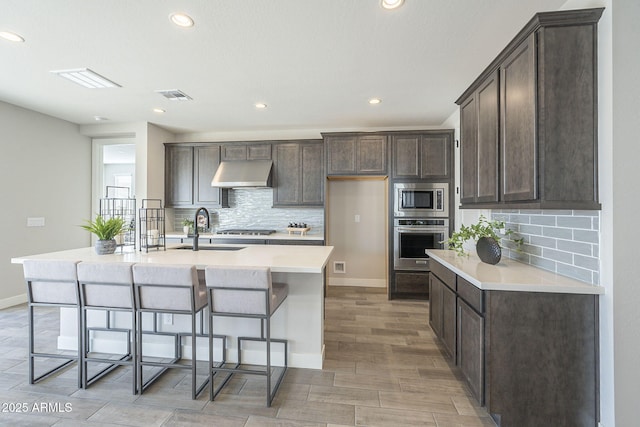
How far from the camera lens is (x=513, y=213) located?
252cm

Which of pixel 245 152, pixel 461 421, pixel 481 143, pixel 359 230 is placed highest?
pixel 245 152

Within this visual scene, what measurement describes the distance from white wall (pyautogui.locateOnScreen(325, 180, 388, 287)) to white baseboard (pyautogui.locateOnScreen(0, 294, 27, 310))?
14.6 feet

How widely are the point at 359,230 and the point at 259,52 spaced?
320 centimetres

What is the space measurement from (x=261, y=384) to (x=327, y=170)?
2998 mm

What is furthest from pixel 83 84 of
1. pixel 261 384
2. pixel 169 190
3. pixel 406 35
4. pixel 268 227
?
pixel 261 384

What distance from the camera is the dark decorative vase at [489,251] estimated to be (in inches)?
87.4

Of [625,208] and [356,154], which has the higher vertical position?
[356,154]

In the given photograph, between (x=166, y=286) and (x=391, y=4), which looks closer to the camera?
(x=391, y=4)

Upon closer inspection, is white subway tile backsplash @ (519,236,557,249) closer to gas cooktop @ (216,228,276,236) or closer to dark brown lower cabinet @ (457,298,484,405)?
dark brown lower cabinet @ (457,298,484,405)

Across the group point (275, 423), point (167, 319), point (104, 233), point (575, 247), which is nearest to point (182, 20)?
point (104, 233)

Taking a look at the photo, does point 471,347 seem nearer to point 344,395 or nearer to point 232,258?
point 344,395

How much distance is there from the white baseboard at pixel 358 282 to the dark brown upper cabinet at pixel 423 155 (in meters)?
1.85

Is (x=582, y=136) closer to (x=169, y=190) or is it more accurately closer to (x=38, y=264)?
(x=38, y=264)

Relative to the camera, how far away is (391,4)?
1857mm
